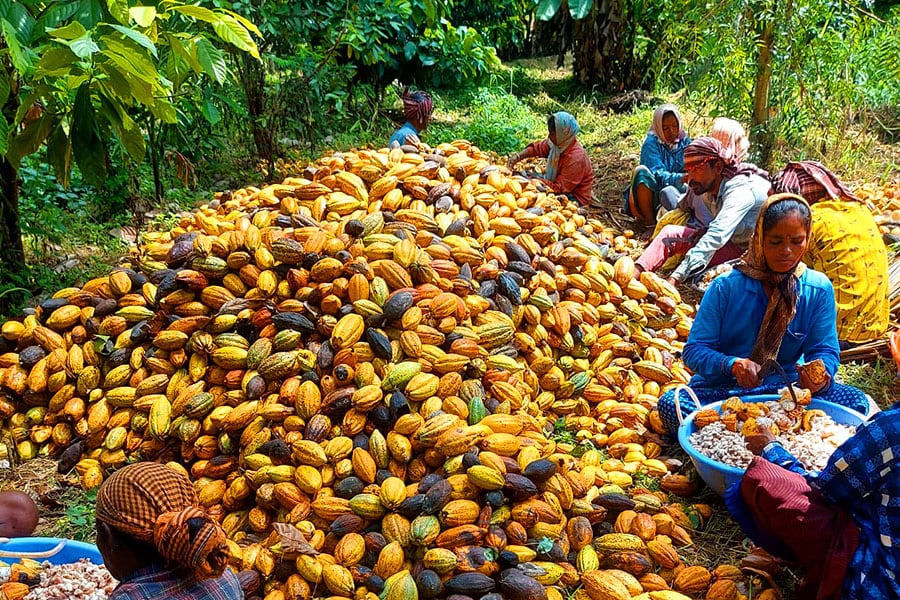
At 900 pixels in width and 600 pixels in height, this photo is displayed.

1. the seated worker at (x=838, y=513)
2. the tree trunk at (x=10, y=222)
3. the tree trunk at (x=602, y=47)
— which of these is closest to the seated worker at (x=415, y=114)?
the tree trunk at (x=10, y=222)

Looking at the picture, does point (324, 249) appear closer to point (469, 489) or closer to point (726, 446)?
point (469, 489)

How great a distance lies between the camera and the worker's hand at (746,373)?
281cm

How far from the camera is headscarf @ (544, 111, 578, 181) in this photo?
5.92 metres

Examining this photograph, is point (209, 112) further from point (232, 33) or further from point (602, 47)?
point (602, 47)

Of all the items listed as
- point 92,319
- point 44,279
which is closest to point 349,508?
point 92,319

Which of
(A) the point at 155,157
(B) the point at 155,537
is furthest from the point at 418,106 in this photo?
(B) the point at 155,537

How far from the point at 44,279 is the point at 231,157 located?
312cm

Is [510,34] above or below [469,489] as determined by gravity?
above

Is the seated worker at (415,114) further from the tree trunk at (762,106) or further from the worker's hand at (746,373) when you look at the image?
the worker's hand at (746,373)

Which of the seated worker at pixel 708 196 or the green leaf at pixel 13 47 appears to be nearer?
the green leaf at pixel 13 47

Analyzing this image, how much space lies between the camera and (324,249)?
324 cm

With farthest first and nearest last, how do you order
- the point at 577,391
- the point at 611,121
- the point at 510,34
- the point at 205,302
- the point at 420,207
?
the point at 510,34 → the point at 611,121 → the point at 420,207 → the point at 577,391 → the point at 205,302

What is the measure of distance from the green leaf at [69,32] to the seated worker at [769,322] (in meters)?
2.40

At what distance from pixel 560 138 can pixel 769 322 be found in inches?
134
